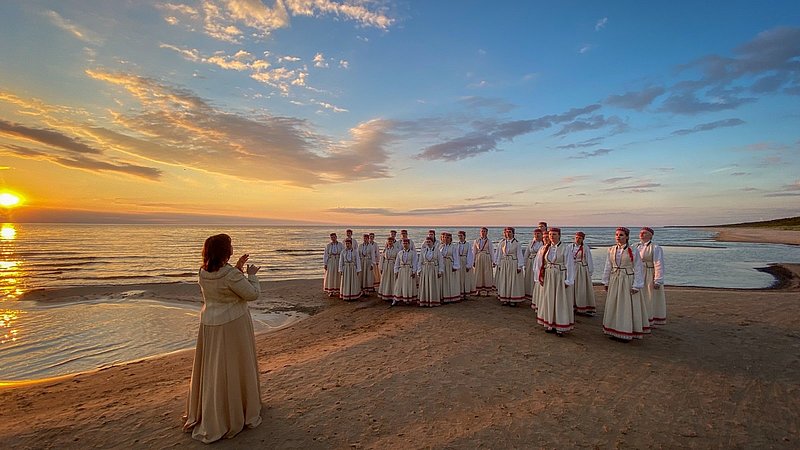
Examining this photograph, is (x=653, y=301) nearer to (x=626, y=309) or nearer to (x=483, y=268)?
(x=626, y=309)

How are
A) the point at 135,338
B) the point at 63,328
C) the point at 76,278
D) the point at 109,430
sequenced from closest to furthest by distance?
the point at 109,430
the point at 135,338
the point at 63,328
the point at 76,278

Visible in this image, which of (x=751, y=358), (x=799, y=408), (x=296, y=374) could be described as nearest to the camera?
(x=799, y=408)

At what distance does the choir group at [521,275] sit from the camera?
7.16 m

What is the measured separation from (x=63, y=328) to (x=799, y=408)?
14.2m

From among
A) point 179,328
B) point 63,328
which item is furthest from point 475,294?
point 63,328

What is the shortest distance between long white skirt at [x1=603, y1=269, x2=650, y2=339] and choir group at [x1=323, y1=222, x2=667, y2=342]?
0.05 ft

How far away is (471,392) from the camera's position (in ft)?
16.7

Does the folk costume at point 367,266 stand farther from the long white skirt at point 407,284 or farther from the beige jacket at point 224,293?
the beige jacket at point 224,293

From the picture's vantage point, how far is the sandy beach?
4090 mm

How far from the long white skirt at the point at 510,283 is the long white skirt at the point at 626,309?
10.3 ft

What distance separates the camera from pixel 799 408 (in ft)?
15.7

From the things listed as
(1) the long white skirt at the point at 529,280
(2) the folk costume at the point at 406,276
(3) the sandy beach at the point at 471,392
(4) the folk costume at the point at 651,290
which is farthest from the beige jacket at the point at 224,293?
(1) the long white skirt at the point at 529,280

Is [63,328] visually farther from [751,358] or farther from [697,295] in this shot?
[697,295]

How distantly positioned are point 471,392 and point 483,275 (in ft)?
23.2
